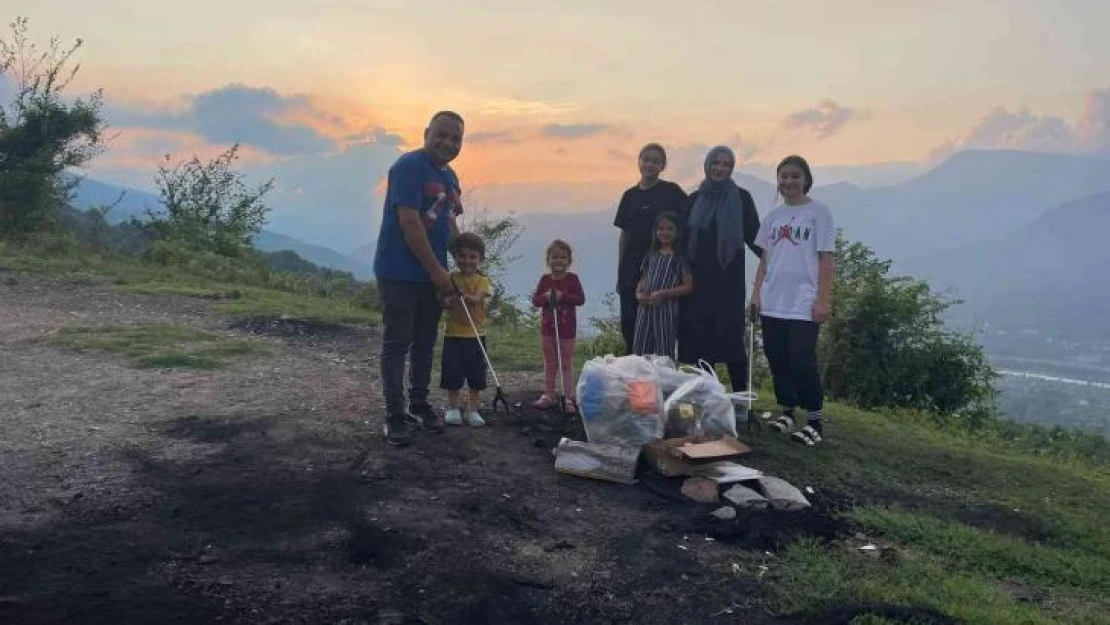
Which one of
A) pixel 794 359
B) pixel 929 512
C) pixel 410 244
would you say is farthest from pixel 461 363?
pixel 929 512

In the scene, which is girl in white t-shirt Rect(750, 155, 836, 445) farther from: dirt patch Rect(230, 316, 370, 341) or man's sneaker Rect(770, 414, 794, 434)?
dirt patch Rect(230, 316, 370, 341)

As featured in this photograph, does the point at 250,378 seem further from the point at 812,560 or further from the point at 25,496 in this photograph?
the point at 812,560

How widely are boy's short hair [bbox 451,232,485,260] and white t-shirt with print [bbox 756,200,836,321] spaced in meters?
2.07

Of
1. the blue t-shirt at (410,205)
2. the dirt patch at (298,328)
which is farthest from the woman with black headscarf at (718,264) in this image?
the dirt patch at (298,328)

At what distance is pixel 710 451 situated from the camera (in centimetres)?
466

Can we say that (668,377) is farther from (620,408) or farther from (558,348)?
(558,348)

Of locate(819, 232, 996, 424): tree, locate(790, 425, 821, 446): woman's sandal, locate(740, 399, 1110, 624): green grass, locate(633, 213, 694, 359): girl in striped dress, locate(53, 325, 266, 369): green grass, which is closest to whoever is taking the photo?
locate(740, 399, 1110, 624): green grass

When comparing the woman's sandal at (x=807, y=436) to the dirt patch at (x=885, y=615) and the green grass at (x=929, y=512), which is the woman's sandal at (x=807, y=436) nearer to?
the green grass at (x=929, y=512)

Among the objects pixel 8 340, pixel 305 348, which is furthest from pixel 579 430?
pixel 8 340

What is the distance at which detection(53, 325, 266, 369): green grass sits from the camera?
712cm

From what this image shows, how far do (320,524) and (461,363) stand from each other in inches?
75.4

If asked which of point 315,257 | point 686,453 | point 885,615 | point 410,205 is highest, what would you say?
point 315,257

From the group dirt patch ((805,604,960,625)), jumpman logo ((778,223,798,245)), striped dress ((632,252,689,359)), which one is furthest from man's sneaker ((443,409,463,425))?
dirt patch ((805,604,960,625))

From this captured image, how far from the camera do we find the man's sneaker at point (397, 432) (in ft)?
16.4
